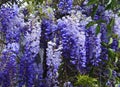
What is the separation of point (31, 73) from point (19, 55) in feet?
0.79

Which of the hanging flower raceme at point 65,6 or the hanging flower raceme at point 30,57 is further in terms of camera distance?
the hanging flower raceme at point 65,6

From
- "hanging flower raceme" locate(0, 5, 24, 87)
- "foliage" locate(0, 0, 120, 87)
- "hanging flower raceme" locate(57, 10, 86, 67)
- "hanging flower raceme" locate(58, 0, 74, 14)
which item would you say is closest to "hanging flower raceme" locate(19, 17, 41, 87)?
"foliage" locate(0, 0, 120, 87)

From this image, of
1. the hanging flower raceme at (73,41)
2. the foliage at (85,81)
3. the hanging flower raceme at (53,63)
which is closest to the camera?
the foliage at (85,81)

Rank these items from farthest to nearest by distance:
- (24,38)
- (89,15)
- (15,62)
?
(89,15) < (24,38) < (15,62)

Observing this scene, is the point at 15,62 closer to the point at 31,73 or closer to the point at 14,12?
the point at 31,73

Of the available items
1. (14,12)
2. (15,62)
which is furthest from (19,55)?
(14,12)

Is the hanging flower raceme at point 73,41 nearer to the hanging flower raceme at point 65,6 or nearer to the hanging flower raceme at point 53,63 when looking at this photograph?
the hanging flower raceme at point 53,63

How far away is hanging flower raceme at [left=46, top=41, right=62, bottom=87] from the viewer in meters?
4.61

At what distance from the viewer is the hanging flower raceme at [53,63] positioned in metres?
4.61

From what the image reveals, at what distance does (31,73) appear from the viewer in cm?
479

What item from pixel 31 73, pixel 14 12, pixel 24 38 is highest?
pixel 14 12

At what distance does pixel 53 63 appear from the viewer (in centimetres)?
463

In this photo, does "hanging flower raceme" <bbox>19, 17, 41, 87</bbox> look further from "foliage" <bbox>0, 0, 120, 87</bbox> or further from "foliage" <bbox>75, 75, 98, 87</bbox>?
"foliage" <bbox>75, 75, 98, 87</bbox>

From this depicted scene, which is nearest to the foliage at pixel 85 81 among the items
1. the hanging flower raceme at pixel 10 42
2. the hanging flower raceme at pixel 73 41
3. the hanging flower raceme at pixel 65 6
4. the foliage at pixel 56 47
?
the foliage at pixel 56 47
